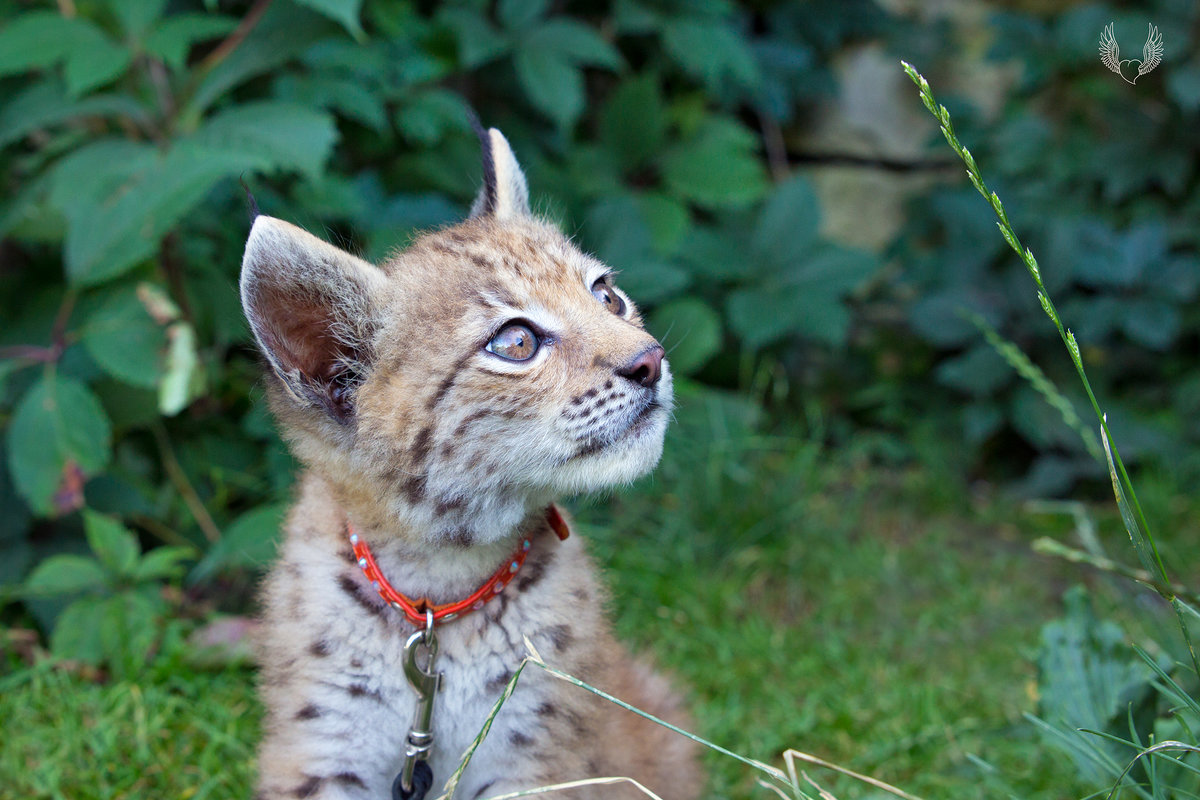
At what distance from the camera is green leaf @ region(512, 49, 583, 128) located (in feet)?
14.5

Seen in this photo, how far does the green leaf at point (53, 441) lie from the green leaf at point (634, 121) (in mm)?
2819

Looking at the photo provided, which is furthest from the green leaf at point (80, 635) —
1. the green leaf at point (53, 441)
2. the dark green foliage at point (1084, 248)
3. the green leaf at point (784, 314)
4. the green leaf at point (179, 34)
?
the dark green foliage at point (1084, 248)

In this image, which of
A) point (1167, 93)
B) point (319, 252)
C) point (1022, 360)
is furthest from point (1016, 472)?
point (319, 252)

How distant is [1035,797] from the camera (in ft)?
9.79

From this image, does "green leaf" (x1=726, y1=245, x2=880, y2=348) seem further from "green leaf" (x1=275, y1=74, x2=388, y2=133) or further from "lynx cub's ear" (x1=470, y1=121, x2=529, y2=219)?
"lynx cub's ear" (x1=470, y1=121, x2=529, y2=219)

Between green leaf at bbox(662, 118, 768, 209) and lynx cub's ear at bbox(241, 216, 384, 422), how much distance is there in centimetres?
300

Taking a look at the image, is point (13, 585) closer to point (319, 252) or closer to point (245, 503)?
point (245, 503)

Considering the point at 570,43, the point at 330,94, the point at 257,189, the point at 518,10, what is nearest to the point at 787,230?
the point at 570,43

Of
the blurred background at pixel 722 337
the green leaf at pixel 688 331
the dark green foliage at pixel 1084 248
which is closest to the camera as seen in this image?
the blurred background at pixel 722 337

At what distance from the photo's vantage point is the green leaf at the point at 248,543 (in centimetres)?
355

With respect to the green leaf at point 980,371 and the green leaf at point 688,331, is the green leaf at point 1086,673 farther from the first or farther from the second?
the green leaf at point 980,371

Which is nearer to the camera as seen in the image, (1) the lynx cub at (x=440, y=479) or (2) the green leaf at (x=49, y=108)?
(1) the lynx cub at (x=440, y=479)

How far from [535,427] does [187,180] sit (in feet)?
5.78

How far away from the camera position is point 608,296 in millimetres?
2596
